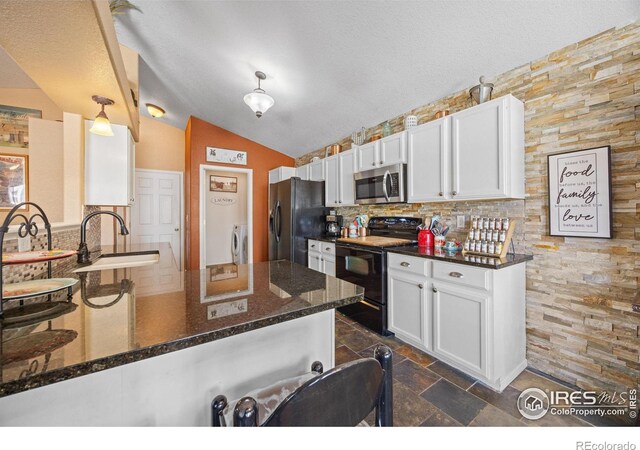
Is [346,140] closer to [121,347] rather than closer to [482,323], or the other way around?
[482,323]

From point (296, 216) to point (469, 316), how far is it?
8.04 feet

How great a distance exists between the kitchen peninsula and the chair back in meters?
0.27

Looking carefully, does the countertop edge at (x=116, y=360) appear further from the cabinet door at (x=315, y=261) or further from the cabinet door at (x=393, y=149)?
the cabinet door at (x=315, y=261)

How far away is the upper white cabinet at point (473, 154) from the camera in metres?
1.89

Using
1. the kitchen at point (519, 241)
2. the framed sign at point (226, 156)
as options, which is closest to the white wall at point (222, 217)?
the framed sign at point (226, 156)

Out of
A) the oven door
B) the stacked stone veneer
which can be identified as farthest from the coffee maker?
the stacked stone veneer

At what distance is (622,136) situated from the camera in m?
1.59

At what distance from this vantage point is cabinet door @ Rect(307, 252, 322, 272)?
3.42 meters

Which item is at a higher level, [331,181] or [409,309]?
[331,181]

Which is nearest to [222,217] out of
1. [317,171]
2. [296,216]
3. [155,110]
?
[155,110]

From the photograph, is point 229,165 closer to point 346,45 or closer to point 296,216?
point 296,216

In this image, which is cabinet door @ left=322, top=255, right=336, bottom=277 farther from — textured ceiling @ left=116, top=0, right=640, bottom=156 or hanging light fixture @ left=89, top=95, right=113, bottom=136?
hanging light fixture @ left=89, top=95, right=113, bottom=136

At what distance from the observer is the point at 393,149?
2.75 metres

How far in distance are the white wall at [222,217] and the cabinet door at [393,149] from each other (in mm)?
3462
